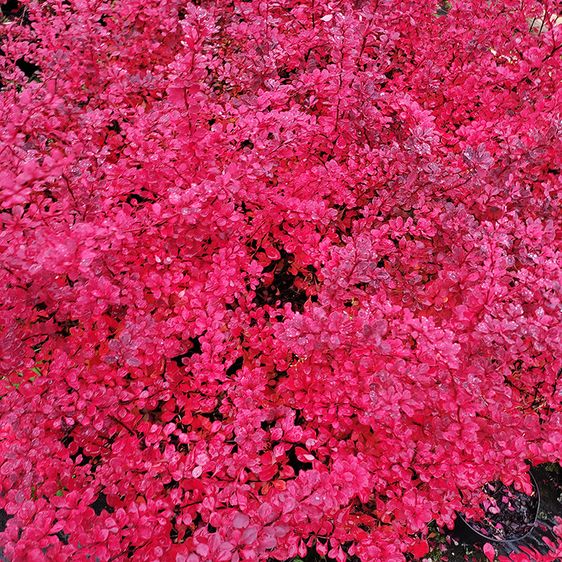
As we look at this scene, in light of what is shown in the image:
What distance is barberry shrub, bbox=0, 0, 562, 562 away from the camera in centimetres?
181

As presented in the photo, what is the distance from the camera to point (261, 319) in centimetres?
250

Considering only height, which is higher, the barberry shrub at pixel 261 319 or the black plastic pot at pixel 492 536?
the barberry shrub at pixel 261 319

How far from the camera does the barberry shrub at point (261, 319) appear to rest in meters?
1.81

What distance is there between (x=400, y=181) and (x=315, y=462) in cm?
159

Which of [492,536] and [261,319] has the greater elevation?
[261,319]

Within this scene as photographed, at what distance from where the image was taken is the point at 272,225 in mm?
2719

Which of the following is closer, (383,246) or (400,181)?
(383,246)

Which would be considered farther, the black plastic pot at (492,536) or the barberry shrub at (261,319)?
the black plastic pot at (492,536)

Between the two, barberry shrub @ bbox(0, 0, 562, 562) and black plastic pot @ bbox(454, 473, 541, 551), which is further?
black plastic pot @ bbox(454, 473, 541, 551)

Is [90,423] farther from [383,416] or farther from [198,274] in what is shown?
[383,416]

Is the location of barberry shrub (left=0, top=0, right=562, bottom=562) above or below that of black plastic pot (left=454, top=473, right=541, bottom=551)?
above

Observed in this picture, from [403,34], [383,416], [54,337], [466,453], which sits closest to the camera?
[383,416]

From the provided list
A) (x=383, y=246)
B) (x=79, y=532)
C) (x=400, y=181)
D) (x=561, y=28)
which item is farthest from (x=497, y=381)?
(x=561, y=28)

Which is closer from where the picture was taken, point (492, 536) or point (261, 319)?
point (261, 319)
